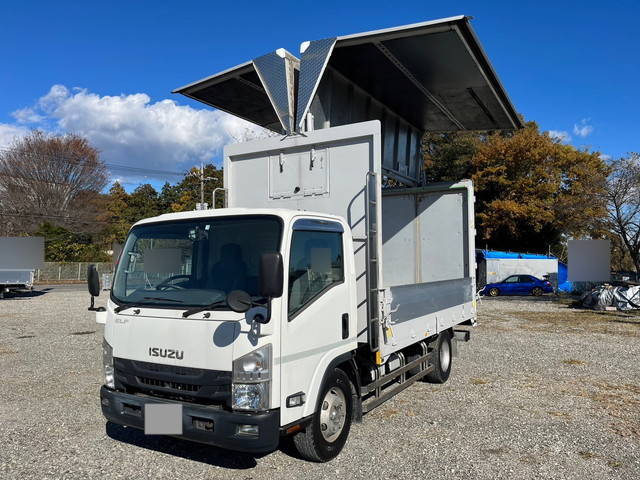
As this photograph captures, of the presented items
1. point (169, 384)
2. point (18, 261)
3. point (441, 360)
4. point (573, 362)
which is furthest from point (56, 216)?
point (169, 384)

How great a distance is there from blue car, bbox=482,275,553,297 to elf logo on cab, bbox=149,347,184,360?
24.5 meters

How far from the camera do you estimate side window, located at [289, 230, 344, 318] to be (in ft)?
12.7

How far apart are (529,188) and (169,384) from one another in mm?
32037

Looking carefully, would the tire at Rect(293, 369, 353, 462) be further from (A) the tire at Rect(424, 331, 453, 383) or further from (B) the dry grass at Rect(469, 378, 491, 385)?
(B) the dry grass at Rect(469, 378, 491, 385)

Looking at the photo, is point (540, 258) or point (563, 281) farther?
point (563, 281)

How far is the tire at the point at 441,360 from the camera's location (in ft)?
22.7

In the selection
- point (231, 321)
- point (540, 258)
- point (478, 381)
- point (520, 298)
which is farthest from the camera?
point (540, 258)

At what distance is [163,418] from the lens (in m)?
3.65

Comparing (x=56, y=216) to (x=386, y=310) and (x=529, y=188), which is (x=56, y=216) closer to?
(x=529, y=188)

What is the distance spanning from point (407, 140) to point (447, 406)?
463 cm

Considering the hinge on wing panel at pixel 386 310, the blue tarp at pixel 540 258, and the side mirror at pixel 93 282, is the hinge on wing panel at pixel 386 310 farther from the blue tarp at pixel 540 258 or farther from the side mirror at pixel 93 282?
the blue tarp at pixel 540 258

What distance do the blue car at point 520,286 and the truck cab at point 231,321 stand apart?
77.7 ft

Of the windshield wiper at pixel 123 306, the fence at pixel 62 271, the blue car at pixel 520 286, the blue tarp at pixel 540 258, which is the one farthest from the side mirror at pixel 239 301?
the fence at pixel 62 271

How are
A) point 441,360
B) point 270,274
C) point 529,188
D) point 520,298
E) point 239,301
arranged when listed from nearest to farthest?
point 270,274 → point 239,301 → point 441,360 → point 520,298 → point 529,188
